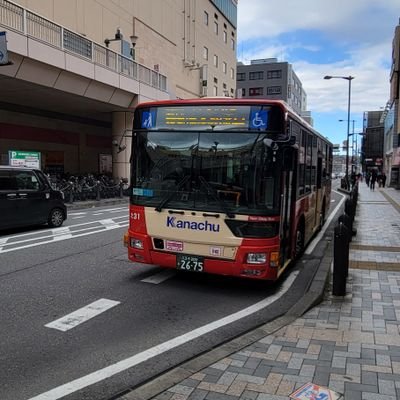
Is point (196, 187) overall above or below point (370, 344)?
above

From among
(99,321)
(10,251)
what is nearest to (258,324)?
(99,321)

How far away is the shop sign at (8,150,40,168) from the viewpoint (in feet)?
64.6

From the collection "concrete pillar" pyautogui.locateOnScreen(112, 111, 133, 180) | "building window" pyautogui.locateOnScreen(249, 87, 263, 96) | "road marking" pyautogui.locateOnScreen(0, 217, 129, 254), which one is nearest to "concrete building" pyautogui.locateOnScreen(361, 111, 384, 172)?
"building window" pyautogui.locateOnScreen(249, 87, 263, 96)

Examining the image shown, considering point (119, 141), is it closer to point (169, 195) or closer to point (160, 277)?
point (160, 277)

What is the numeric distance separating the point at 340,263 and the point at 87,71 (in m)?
19.1

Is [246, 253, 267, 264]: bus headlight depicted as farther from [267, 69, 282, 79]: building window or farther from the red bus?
[267, 69, 282, 79]: building window

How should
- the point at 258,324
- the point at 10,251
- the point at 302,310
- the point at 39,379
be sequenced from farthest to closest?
the point at 10,251
the point at 302,310
the point at 258,324
the point at 39,379

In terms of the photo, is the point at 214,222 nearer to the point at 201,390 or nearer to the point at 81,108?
the point at 201,390

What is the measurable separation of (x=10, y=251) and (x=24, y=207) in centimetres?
296

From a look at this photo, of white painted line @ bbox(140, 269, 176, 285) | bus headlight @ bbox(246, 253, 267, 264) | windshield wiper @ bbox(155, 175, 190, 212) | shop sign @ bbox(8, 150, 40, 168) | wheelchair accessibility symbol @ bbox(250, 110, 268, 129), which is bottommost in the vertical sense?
white painted line @ bbox(140, 269, 176, 285)

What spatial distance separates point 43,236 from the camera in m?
12.1

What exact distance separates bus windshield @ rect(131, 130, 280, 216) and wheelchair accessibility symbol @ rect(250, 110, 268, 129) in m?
0.12

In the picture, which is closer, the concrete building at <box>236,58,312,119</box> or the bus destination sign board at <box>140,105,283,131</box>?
the bus destination sign board at <box>140,105,283,131</box>

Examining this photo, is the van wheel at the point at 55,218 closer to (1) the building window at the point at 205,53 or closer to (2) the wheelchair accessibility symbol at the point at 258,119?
(2) the wheelchair accessibility symbol at the point at 258,119
